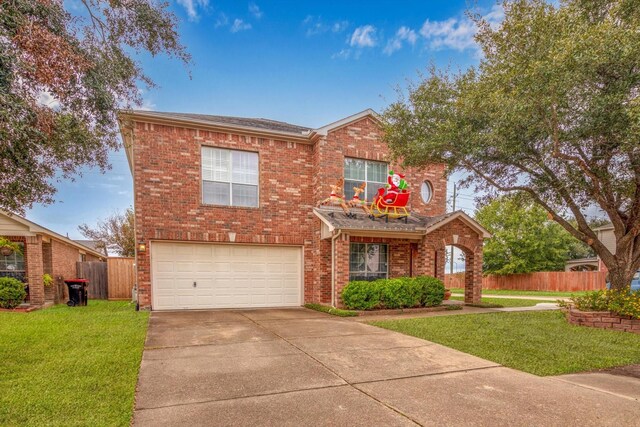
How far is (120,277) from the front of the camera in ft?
49.0

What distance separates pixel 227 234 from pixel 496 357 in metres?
8.33

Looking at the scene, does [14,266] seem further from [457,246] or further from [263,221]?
[457,246]

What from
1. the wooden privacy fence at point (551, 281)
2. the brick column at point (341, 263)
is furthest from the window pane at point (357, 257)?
the wooden privacy fence at point (551, 281)

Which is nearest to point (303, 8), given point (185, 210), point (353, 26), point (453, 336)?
point (353, 26)

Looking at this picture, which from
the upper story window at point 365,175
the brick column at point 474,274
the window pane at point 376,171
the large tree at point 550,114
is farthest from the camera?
the window pane at point 376,171

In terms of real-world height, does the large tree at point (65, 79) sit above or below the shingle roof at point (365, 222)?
above

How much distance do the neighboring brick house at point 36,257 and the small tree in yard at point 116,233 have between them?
7.20 m

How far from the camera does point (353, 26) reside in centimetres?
1180

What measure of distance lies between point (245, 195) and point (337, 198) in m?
3.11

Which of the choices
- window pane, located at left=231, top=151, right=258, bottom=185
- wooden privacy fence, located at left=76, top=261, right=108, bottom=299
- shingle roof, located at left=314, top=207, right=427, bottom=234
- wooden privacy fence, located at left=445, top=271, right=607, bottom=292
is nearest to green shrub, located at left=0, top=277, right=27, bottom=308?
wooden privacy fence, located at left=76, top=261, right=108, bottom=299

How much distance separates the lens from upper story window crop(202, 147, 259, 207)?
11.2 metres

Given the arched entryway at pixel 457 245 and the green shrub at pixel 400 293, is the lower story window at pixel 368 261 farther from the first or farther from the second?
the green shrub at pixel 400 293

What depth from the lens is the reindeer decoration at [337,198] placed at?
37.6ft

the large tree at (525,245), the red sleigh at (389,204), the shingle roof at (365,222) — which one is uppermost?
the red sleigh at (389,204)
